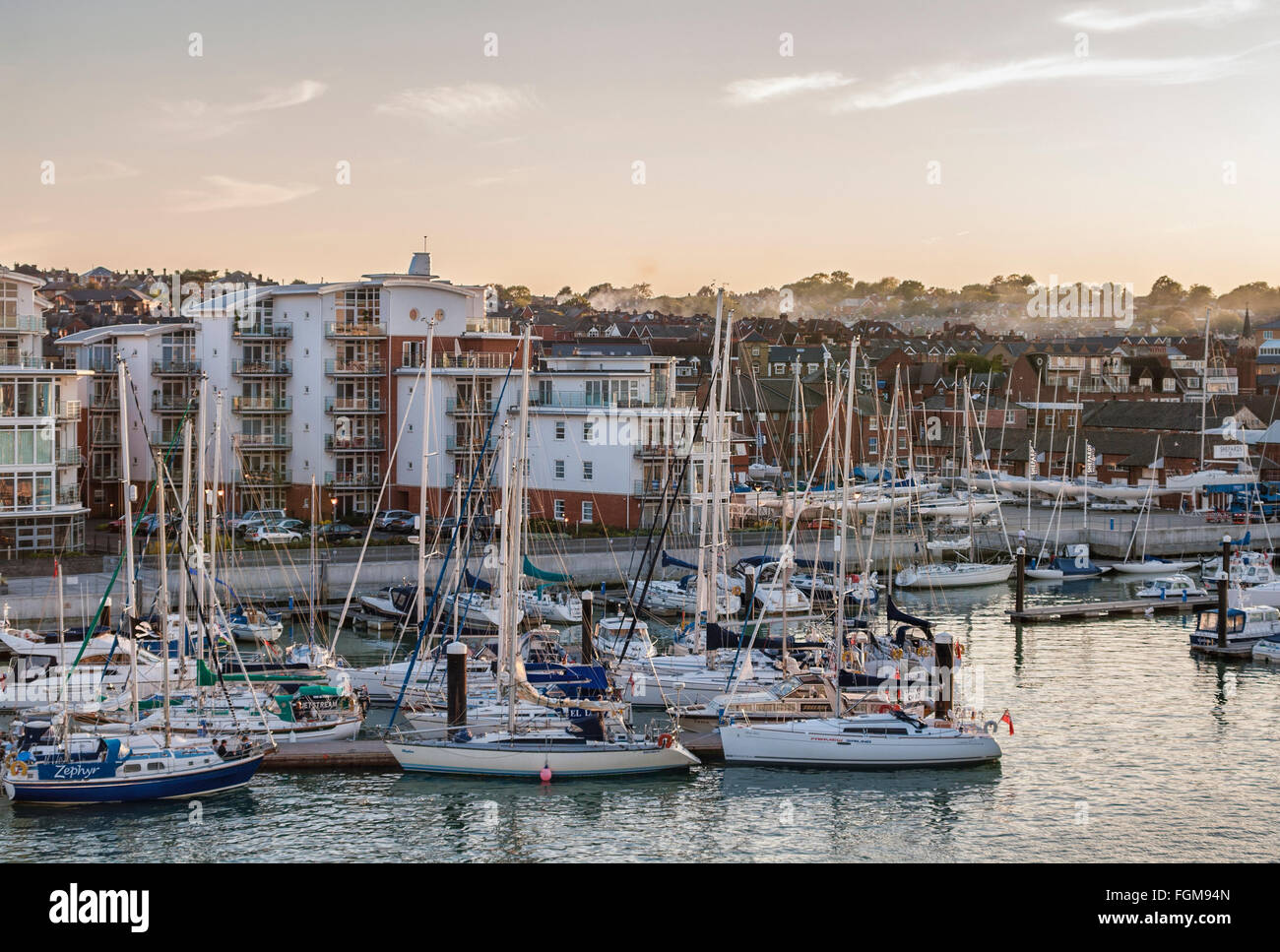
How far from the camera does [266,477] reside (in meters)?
57.5

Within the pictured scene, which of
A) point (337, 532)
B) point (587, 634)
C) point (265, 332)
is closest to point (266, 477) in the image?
point (265, 332)

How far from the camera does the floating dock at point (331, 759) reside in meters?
26.9

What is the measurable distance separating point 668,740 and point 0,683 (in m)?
15.3

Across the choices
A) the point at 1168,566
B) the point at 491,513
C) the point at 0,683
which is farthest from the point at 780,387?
→ the point at 0,683

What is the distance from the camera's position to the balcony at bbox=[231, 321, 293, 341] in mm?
58125

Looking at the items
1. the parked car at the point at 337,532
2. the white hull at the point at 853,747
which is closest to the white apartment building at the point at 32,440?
the parked car at the point at 337,532

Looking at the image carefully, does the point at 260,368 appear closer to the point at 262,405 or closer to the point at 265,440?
the point at 262,405

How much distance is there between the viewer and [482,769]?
87.4ft

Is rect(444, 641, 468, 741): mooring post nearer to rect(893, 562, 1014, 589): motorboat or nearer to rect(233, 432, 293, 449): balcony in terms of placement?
rect(893, 562, 1014, 589): motorboat

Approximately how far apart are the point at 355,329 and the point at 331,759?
33.6 meters

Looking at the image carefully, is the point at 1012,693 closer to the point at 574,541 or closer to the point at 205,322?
the point at 574,541

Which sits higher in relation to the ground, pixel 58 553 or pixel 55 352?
pixel 55 352

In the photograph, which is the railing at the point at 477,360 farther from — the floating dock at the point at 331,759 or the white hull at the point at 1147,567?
the floating dock at the point at 331,759

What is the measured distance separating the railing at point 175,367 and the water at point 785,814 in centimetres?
3460
